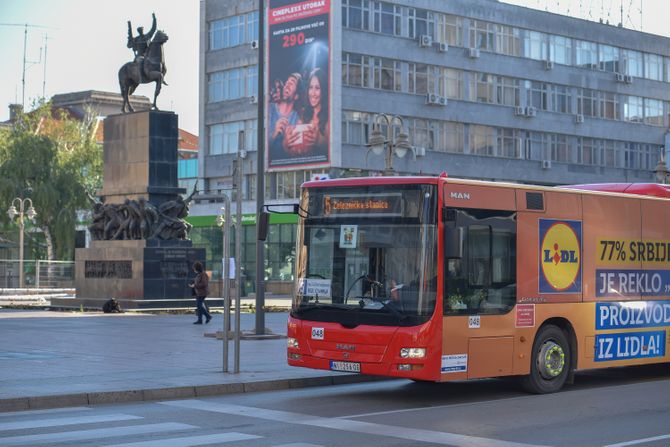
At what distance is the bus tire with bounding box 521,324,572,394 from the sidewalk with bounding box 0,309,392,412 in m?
3.11

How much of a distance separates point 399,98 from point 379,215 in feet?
172

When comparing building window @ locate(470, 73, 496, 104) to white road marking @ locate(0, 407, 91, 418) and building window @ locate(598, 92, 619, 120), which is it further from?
white road marking @ locate(0, 407, 91, 418)

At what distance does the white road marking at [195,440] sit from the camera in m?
11.5

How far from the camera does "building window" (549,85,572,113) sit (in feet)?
246

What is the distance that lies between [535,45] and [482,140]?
281 inches

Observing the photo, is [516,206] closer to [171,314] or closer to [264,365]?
[264,365]

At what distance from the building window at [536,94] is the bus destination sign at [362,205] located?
59301mm

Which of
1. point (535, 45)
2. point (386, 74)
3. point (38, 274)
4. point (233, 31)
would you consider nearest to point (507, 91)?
point (535, 45)

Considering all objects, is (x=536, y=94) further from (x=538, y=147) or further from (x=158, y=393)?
(x=158, y=393)

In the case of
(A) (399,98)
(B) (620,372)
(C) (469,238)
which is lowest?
(B) (620,372)

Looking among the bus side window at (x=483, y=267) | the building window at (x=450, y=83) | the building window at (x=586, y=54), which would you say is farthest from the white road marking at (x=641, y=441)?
the building window at (x=586, y=54)

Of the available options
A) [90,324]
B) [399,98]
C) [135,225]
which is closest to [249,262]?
[399,98]

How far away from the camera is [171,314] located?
36844 mm

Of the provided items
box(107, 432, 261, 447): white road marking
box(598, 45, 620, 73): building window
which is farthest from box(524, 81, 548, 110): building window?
box(107, 432, 261, 447): white road marking
